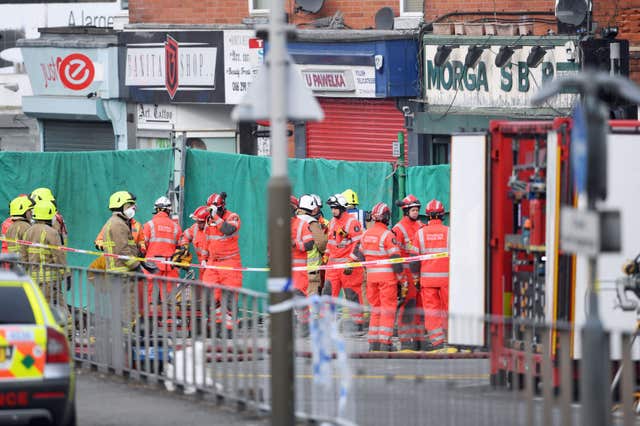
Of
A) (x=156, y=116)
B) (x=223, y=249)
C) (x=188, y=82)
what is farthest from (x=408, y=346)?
(x=156, y=116)

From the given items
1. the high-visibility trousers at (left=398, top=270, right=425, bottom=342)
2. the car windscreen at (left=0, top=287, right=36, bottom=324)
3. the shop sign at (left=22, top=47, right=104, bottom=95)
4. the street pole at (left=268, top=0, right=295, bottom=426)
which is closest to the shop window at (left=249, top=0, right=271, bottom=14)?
the shop sign at (left=22, top=47, right=104, bottom=95)

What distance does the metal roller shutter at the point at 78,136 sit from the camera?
Answer: 30891 mm

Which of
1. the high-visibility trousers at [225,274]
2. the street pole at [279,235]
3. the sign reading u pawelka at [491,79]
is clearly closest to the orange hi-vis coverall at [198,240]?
the high-visibility trousers at [225,274]

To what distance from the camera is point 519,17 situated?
23766 millimetres

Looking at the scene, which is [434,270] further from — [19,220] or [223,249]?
[19,220]

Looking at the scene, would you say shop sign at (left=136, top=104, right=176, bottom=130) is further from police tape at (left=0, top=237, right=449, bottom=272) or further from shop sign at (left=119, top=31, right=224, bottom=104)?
police tape at (left=0, top=237, right=449, bottom=272)

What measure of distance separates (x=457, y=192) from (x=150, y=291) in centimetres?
317

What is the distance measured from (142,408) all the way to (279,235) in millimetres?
3578

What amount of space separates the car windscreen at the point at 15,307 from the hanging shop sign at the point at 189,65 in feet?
51.8

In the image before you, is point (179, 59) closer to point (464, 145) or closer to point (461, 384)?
point (464, 145)

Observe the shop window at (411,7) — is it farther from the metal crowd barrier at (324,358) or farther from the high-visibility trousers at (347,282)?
the metal crowd barrier at (324,358)

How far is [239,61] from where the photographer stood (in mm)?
27375

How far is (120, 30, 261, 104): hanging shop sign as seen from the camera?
27.4m

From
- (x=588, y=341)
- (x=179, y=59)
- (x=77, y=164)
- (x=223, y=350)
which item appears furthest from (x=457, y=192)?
(x=179, y=59)
